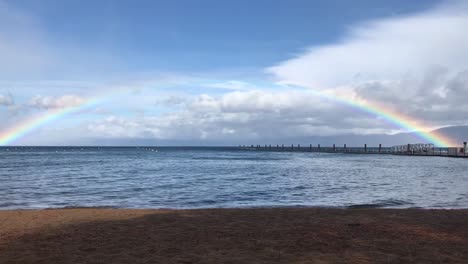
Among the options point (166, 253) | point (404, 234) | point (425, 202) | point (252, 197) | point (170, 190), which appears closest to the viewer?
point (166, 253)

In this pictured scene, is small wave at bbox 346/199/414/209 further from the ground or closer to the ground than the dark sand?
closer to the ground

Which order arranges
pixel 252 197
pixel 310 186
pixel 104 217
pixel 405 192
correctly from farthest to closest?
pixel 310 186
pixel 405 192
pixel 252 197
pixel 104 217

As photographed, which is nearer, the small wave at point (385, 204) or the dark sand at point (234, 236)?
the dark sand at point (234, 236)

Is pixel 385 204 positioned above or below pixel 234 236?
below

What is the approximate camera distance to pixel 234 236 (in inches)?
473

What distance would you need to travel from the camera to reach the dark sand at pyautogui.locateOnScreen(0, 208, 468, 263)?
9664mm

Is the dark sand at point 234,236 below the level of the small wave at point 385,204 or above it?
above

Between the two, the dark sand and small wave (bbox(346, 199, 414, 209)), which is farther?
small wave (bbox(346, 199, 414, 209))

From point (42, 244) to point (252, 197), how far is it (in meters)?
14.9

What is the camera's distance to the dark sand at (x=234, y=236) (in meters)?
9.66

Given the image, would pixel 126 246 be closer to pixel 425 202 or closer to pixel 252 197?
pixel 252 197

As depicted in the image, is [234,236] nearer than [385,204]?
Yes

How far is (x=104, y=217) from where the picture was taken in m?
15.7

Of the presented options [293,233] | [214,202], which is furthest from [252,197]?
[293,233]
